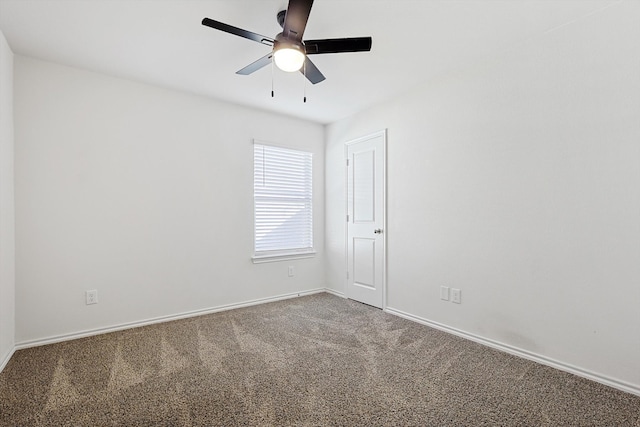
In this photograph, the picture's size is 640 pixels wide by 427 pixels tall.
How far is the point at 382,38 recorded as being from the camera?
2.47 metres

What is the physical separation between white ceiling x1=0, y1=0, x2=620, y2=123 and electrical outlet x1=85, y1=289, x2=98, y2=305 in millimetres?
2098

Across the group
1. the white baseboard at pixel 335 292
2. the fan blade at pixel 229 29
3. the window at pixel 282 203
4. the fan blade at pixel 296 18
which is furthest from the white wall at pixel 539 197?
the fan blade at pixel 229 29

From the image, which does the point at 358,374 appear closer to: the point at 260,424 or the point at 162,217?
the point at 260,424

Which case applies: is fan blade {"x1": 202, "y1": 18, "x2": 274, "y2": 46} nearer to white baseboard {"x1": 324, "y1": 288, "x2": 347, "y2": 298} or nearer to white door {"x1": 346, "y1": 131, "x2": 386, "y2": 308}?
white door {"x1": 346, "y1": 131, "x2": 386, "y2": 308}

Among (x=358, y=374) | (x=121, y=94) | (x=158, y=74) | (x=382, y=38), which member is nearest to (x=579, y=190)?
(x=382, y=38)

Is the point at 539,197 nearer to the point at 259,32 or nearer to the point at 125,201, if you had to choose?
the point at 259,32

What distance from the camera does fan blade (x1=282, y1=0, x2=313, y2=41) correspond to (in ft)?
5.68

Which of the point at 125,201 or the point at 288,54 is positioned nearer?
the point at 288,54

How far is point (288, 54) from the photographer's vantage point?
2.01 meters

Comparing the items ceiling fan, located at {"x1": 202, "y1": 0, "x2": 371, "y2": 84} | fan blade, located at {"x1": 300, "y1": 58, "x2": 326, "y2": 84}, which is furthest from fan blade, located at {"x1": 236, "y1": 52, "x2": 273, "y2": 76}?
fan blade, located at {"x1": 300, "y1": 58, "x2": 326, "y2": 84}

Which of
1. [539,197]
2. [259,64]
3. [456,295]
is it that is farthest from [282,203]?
[539,197]

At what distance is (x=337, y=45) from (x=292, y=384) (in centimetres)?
225

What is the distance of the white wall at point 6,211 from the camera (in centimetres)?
241

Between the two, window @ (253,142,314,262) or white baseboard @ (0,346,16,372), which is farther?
window @ (253,142,314,262)
